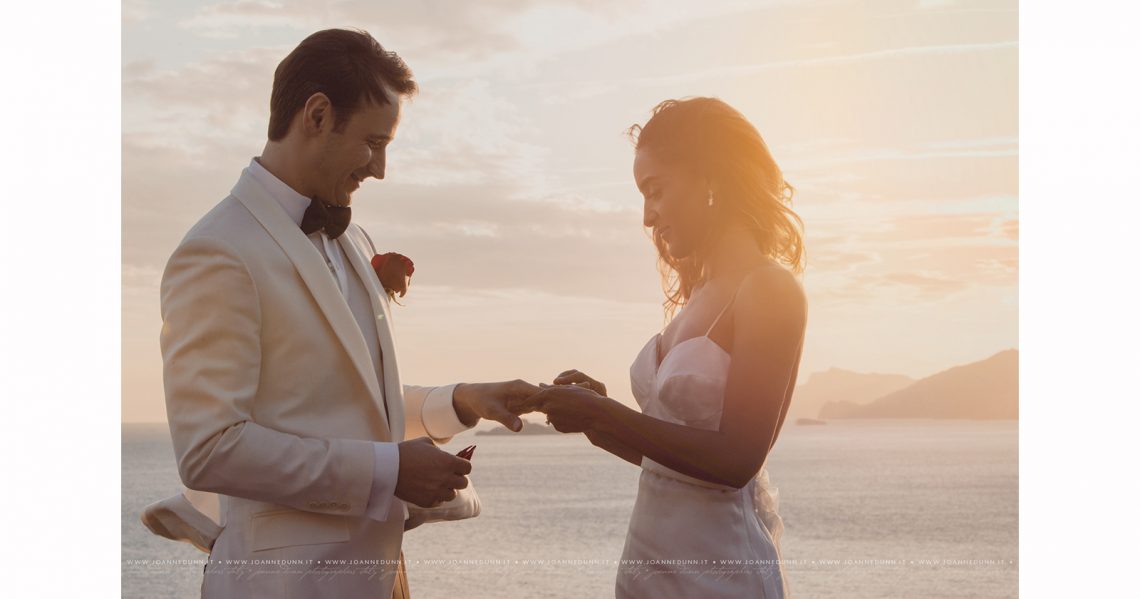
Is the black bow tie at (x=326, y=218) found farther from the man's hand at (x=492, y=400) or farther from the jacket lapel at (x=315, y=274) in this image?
the man's hand at (x=492, y=400)

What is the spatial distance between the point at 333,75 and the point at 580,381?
3.62 feet

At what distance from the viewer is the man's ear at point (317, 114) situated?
8.02ft

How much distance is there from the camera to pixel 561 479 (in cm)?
4816

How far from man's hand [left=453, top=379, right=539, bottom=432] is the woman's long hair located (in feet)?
1.98

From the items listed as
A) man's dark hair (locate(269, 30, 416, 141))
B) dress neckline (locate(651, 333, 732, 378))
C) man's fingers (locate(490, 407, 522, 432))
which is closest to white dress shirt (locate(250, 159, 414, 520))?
man's dark hair (locate(269, 30, 416, 141))

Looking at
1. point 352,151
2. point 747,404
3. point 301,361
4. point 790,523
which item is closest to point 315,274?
point 301,361

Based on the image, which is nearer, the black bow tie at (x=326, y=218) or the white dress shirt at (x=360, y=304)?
the white dress shirt at (x=360, y=304)

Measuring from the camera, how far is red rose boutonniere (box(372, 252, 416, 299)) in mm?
2758

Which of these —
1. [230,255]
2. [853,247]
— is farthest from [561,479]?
Result: [230,255]

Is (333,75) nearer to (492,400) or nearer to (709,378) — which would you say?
(492,400)

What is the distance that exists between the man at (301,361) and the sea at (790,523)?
12.6 metres

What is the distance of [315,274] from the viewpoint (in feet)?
7.70

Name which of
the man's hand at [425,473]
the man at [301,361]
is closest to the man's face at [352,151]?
the man at [301,361]
